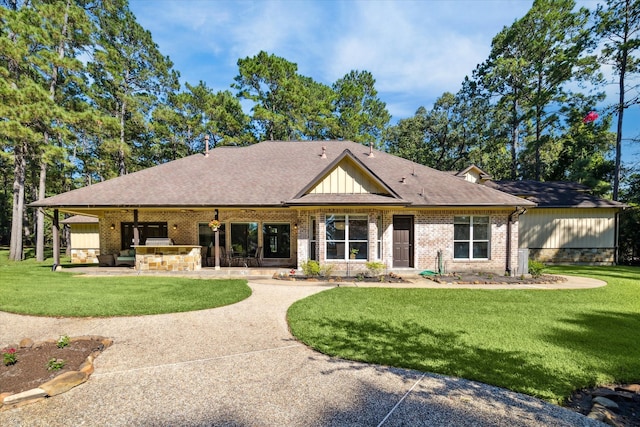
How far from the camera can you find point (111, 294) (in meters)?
8.20

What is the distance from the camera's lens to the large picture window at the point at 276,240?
46.3ft

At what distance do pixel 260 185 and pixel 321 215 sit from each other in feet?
13.4

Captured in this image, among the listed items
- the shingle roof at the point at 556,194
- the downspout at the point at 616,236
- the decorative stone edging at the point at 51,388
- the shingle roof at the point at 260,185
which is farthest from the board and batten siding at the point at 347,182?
the downspout at the point at 616,236

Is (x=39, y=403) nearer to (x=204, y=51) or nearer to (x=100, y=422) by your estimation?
(x=100, y=422)

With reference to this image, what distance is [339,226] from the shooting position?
38.8 ft

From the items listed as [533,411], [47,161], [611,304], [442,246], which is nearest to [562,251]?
[442,246]

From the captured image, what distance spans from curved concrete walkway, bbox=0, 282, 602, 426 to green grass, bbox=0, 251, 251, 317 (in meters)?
1.56

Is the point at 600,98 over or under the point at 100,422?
over

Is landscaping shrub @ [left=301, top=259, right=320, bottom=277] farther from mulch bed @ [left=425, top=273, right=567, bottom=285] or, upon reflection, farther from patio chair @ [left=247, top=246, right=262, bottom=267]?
mulch bed @ [left=425, top=273, right=567, bottom=285]

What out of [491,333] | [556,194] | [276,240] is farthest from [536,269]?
[276,240]

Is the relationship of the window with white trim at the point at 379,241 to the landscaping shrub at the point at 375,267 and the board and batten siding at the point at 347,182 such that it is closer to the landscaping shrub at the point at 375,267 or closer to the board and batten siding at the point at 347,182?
the landscaping shrub at the point at 375,267

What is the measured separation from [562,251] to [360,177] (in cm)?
1385

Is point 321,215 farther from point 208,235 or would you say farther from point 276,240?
point 208,235

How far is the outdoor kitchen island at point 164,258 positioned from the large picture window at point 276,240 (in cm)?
329
